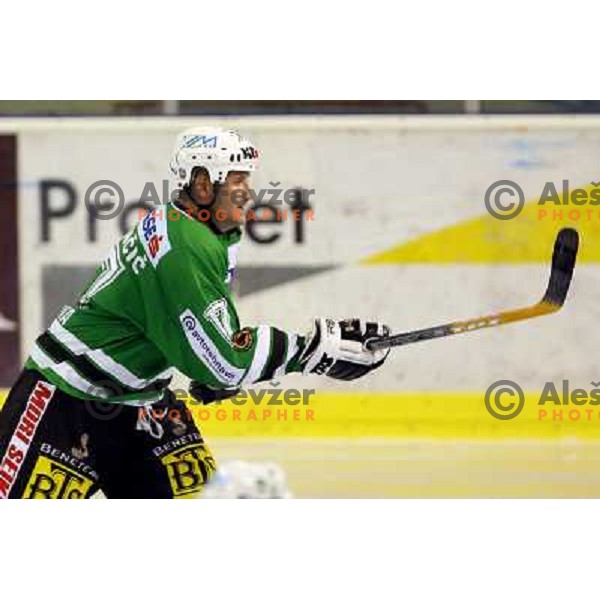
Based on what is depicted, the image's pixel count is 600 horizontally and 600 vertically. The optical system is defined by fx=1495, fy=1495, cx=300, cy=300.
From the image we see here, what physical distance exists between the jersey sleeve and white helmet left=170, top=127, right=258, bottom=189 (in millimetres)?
337

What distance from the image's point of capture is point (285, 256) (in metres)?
4.64

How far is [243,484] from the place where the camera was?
158 inches

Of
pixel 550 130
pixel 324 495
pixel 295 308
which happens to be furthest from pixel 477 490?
pixel 550 130

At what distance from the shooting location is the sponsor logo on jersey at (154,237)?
3.93 meters

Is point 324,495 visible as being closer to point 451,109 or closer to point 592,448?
point 592,448

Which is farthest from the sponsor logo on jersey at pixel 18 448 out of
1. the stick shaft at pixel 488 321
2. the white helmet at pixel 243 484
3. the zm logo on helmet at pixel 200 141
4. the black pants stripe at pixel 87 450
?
the stick shaft at pixel 488 321

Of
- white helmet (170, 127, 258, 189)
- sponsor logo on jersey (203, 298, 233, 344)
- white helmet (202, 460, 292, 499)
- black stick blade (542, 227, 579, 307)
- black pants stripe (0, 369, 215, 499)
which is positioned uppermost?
white helmet (170, 127, 258, 189)

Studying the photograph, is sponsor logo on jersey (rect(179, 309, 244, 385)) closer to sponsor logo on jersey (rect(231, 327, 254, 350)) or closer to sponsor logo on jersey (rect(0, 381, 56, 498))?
sponsor logo on jersey (rect(231, 327, 254, 350))

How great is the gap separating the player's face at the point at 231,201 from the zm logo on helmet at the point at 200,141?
108 millimetres

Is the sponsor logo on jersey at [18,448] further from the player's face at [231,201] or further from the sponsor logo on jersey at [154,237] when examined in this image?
the player's face at [231,201]

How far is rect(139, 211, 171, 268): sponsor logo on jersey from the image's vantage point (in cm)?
393

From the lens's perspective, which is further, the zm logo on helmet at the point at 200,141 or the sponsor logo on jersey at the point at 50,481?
the zm logo on helmet at the point at 200,141

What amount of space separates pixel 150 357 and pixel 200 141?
2.14 ft

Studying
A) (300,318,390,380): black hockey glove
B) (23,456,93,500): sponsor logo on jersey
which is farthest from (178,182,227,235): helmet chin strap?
(23,456,93,500): sponsor logo on jersey
